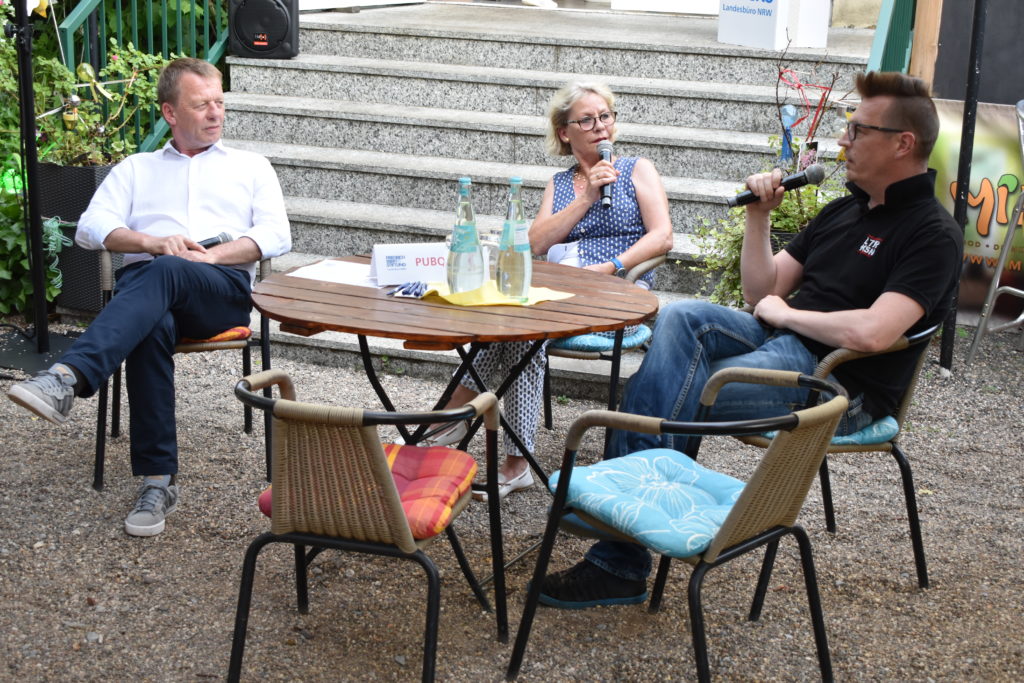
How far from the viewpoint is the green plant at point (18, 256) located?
4867mm

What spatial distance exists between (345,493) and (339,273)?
114cm

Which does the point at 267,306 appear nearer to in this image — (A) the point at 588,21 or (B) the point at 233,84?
(B) the point at 233,84

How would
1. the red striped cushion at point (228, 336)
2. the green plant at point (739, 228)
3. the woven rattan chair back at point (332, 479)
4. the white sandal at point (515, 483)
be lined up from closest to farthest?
the woven rattan chair back at point (332, 479), the red striped cushion at point (228, 336), the white sandal at point (515, 483), the green plant at point (739, 228)

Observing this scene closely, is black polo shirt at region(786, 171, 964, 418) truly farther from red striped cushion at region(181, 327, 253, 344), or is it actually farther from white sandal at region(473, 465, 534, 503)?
red striped cushion at region(181, 327, 253, 344)

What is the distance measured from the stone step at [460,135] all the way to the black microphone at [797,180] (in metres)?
2.18

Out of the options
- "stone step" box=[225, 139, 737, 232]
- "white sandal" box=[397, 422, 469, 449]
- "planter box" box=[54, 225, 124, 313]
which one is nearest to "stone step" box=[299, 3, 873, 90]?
"stone step" box=[225, 139, 737, 232]

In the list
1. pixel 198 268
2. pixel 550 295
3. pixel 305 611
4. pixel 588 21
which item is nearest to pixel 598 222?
pixel 550 295

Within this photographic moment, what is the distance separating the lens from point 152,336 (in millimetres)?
3219

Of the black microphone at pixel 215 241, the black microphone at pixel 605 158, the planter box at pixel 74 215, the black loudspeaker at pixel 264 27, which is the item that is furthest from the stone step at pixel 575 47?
the black microphone at pixel 215 241

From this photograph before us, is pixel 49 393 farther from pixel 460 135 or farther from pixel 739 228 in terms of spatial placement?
pixel 460 135

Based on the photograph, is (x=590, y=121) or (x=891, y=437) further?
(x=590, y=121)

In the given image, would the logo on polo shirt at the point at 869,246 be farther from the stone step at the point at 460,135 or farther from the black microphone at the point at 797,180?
the stone step at the point at 460,135

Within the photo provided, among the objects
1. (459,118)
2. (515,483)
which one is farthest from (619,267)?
(459,118)

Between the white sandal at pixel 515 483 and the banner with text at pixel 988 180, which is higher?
the banner with text at pixel 988 180
